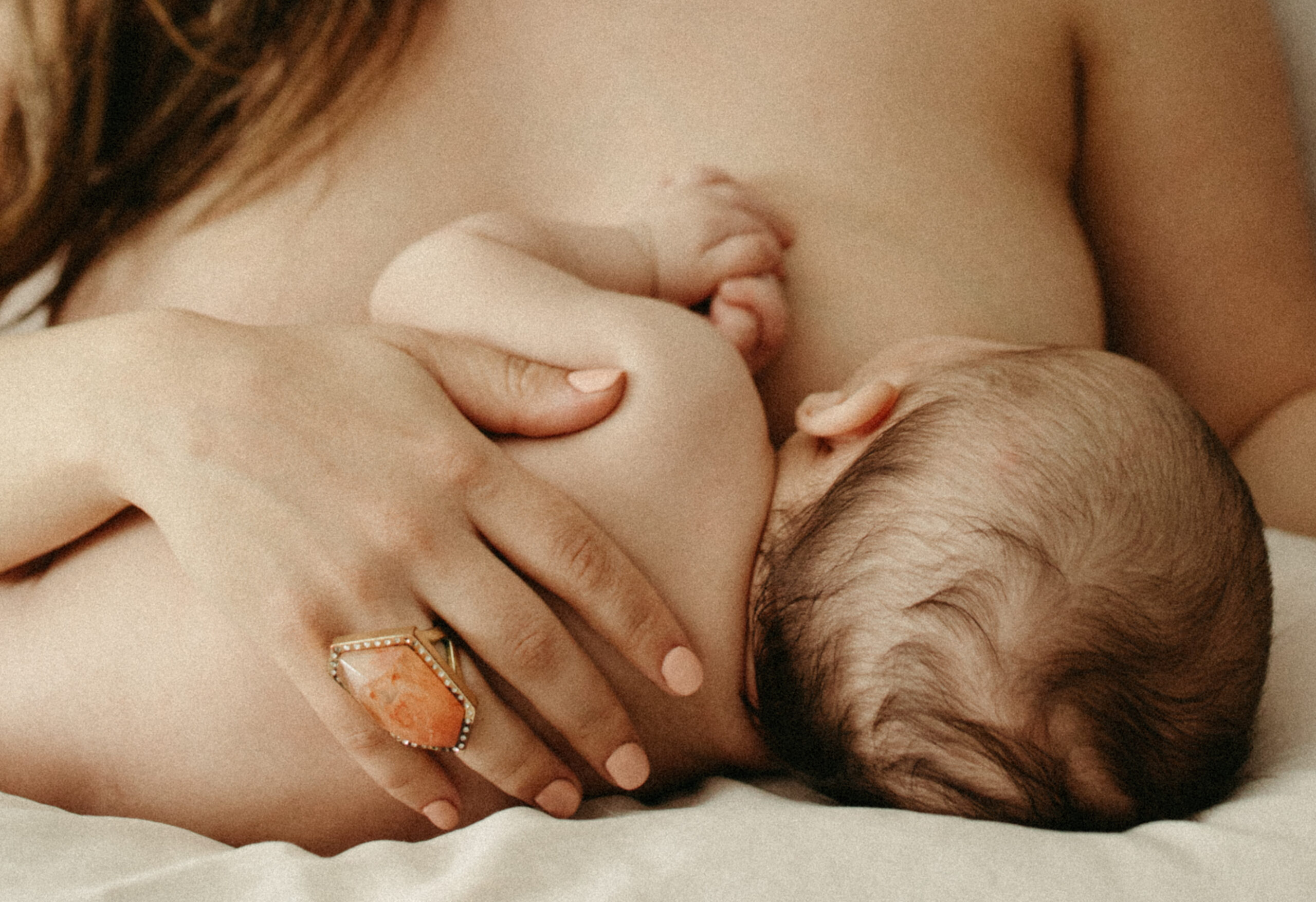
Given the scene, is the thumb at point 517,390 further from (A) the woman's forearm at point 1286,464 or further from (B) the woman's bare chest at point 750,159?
(A) the woman's forearm at point 1286,464

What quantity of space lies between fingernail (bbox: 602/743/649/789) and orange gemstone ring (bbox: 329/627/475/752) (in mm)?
115

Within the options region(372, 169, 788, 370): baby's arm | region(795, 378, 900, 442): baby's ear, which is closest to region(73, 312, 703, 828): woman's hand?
region(372, 169, 788, 370): baby's arm

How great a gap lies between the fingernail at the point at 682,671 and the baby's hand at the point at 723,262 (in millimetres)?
332

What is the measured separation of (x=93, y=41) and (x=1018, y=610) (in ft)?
3.48

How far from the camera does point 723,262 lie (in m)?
0.92

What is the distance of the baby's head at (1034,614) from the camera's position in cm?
66

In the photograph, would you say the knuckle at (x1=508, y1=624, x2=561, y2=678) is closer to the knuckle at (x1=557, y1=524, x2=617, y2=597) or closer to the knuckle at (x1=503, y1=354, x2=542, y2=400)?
the knuckle at (x1=557, y1=524, x2=617, y2=597)

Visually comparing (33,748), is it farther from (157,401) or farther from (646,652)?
(646,652)

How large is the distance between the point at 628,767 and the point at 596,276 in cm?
46

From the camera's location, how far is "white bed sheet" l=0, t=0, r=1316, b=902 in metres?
0.52

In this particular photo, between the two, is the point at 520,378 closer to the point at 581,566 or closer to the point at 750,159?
the point at 581,566

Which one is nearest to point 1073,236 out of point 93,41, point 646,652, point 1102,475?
point 1102,475

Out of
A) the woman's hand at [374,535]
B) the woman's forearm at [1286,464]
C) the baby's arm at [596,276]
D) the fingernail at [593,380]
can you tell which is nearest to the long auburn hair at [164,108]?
the baby's arm at [596,276]

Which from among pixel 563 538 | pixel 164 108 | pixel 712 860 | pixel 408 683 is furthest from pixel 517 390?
pixel 164 108
